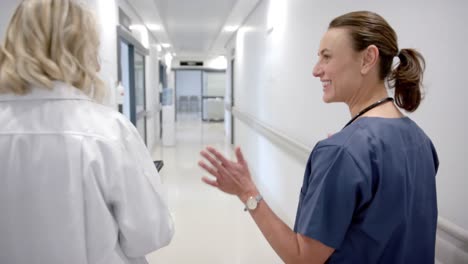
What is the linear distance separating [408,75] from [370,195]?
405 millimetres

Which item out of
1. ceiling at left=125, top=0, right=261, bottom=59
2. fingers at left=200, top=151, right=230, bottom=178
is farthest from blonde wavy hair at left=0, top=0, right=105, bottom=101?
ceiling at left=125, top=0, right=261, bottom=59

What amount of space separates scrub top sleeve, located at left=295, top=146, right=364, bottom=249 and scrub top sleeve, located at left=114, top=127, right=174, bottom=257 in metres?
0.49

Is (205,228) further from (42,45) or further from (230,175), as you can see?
(42,45)

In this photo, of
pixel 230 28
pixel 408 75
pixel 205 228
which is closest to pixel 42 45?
pixel 408 75

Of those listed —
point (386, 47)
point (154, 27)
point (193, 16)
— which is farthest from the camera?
point (154, 27)

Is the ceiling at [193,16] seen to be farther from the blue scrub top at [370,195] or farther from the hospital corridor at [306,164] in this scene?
the blue scrub top at [370,195]

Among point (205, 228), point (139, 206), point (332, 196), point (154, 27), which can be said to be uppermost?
point (154, 27)

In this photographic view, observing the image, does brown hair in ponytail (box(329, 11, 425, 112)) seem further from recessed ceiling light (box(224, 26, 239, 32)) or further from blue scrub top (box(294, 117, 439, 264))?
recessed ceiling light (box(224, 26, 239, 32))

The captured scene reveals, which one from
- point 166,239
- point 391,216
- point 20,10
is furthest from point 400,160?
point 20,10

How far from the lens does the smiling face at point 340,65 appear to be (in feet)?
3.26

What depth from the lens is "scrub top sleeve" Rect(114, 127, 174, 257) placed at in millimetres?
1075

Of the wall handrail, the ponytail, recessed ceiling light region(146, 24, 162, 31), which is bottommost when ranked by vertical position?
the wall handrail

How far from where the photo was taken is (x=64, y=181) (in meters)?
1.02

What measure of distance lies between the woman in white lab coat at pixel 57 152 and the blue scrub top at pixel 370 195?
57 centimetres
